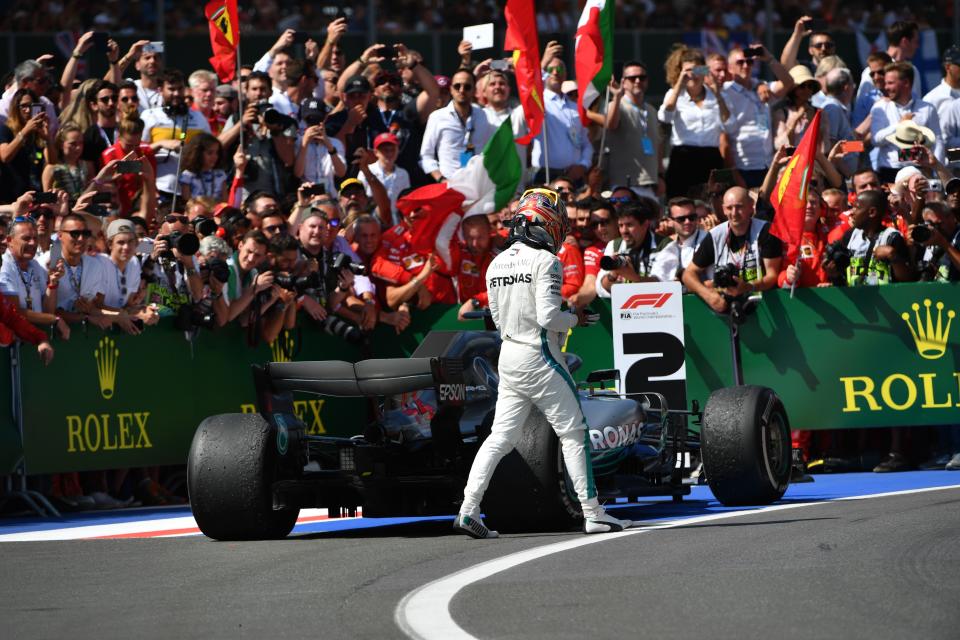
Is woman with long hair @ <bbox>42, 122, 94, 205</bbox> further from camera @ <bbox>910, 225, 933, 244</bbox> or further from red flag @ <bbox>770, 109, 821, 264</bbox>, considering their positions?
camera @ <bbox>910, 225, 933, 244</bbox>

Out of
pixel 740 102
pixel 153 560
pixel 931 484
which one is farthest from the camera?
pixel 740 102

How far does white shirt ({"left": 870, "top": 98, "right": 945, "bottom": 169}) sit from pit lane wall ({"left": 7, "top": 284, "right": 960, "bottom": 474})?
363 cm

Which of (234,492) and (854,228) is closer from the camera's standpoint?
(234,492)

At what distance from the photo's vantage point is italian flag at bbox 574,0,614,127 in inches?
736

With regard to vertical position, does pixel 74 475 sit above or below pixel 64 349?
below

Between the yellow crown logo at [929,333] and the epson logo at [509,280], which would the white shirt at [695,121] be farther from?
the epson logo at [509,280]

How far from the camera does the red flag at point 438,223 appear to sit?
1648 centimetres

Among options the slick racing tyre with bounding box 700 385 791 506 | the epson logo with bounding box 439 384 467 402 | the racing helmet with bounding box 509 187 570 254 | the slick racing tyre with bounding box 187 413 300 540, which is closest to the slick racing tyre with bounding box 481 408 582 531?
the epson logo with bounding box 439 384 467 402

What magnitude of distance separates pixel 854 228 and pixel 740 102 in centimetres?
365

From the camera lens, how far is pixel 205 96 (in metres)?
18.9

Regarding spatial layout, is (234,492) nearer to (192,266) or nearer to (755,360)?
(192,266)

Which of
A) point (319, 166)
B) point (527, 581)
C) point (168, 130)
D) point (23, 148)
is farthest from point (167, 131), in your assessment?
point (527, 581)

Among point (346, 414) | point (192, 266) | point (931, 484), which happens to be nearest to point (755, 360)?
point (931, 484)

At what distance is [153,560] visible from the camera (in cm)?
1027
